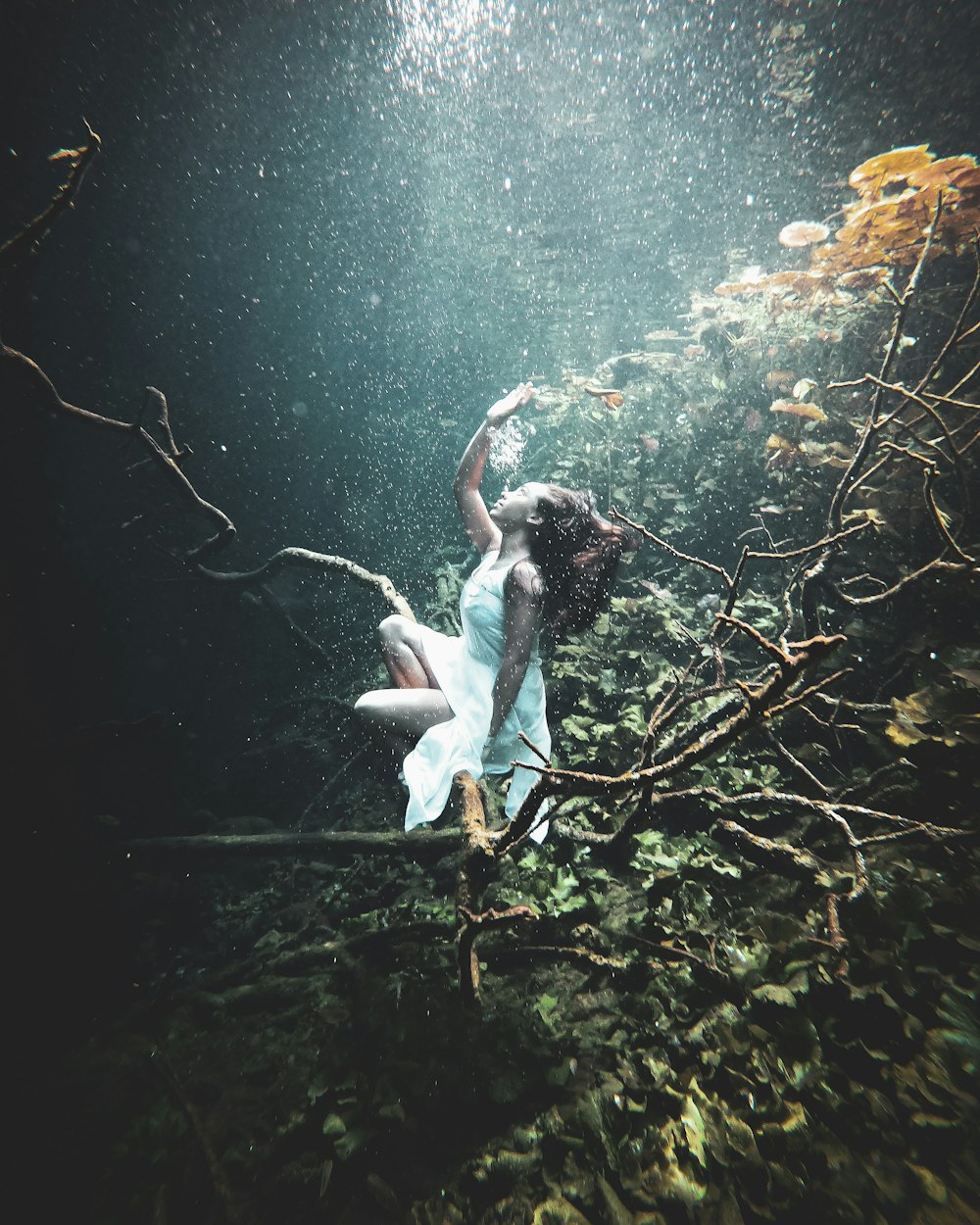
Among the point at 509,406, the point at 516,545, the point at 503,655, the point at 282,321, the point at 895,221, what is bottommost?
the point at 503,655

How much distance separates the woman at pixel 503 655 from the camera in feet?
8.06

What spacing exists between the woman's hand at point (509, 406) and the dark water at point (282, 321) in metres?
3.50

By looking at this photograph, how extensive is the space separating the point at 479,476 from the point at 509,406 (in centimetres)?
57

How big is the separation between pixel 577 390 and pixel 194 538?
28.8 ft

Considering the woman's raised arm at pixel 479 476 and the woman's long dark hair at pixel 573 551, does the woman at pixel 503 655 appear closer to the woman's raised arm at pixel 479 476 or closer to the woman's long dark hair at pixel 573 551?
the woman's long dark hair at pixel 573 551

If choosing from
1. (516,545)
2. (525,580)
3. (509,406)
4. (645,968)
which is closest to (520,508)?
(516,545)

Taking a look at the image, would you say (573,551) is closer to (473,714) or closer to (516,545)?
(516,545)

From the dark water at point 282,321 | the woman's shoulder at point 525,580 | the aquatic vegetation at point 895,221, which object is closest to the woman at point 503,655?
the woman's shoulder at point 525,580

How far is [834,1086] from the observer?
1629 mm

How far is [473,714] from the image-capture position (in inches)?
105

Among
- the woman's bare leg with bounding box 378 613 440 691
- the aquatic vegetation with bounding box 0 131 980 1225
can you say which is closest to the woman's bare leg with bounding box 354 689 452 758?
the woman's bare leg with bounding box 378 613 440 691

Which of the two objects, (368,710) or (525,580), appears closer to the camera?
(525,580)

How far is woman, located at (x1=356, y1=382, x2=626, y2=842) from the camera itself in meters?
2.46

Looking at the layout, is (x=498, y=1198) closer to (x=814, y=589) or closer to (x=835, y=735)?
(x=835, y=735)
